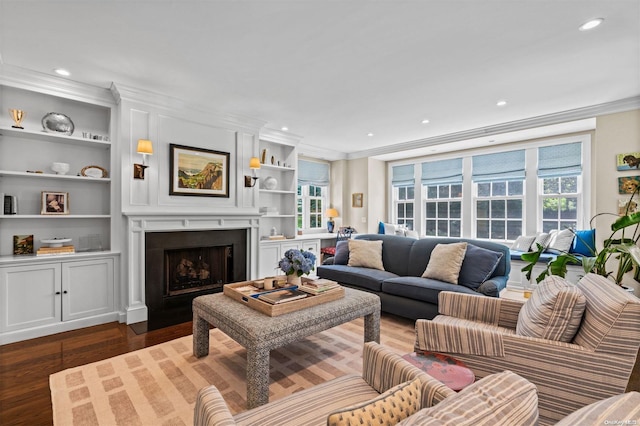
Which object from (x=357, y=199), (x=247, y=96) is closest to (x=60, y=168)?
(x=247, y=96)

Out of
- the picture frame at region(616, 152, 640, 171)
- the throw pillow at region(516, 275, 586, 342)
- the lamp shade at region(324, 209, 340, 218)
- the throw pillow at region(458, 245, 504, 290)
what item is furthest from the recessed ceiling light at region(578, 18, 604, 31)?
the lamp shade at region(324, 209, 340, 218)

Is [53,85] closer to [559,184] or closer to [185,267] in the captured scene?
[185,267]

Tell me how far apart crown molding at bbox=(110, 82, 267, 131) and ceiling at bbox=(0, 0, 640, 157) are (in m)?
0.09

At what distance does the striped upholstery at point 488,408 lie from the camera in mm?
707

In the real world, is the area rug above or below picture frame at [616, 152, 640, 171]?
below

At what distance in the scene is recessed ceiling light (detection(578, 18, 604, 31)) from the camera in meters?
2.13

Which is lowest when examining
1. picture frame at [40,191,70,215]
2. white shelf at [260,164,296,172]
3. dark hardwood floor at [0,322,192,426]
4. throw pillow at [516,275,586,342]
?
dark hardwood floor at [0,322,192,426]

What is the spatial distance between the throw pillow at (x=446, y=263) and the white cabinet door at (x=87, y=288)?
3.57 meters

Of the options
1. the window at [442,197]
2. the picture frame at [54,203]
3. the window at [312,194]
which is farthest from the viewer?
the window at [312,194]

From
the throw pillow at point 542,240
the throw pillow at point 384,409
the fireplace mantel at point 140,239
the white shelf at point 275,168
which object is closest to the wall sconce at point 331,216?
the white shelf at point 275,168

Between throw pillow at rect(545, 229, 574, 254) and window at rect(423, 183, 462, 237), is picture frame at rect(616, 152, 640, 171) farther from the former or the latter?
window at rect(423, 183, 462, 237)

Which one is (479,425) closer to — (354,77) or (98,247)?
(354,77)

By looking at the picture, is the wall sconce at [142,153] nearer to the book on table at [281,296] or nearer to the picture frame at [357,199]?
the book on table at [281,296]

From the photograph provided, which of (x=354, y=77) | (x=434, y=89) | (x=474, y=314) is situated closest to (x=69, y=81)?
(x=354, y=77)
